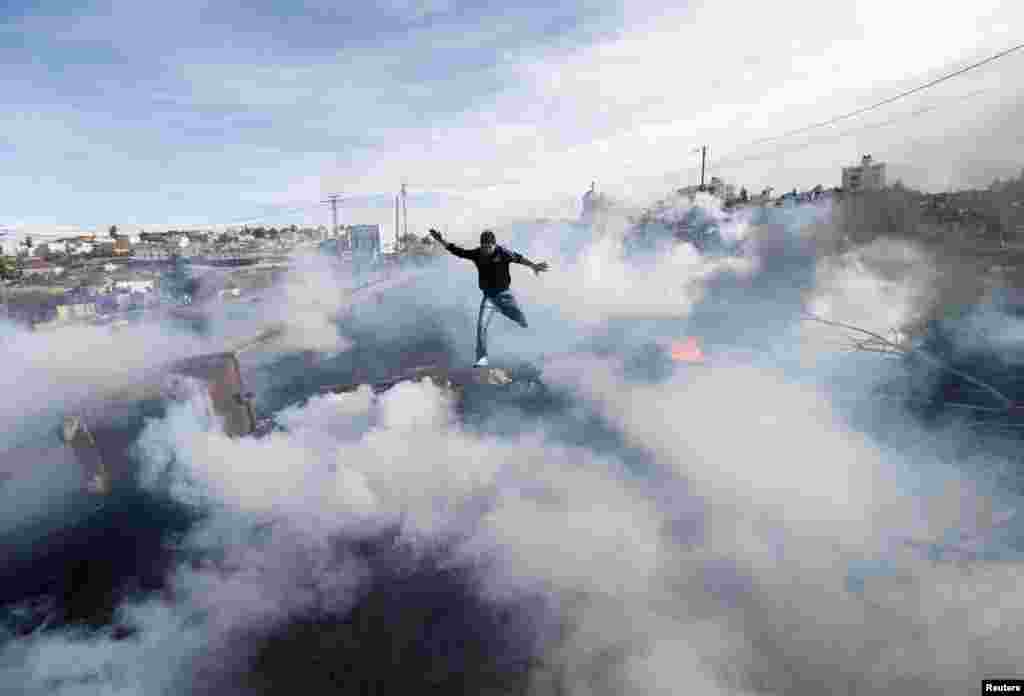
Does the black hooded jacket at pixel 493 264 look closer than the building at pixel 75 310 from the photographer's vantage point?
Yes

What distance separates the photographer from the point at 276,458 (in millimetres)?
6320

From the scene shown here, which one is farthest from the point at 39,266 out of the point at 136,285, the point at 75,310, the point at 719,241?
the point at 719,241

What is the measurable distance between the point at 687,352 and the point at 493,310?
18.6ft

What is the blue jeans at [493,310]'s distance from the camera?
287 inches

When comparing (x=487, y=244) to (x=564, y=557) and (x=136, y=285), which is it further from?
(x=136, y=285)

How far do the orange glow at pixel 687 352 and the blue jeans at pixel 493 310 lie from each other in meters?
5.16

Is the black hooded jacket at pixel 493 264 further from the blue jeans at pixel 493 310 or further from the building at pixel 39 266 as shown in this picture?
the building at pixel 39 266

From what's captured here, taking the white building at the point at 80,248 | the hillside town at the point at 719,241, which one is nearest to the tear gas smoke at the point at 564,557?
the hillside town at the point at 719,241

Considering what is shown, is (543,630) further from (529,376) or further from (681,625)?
(529,376)

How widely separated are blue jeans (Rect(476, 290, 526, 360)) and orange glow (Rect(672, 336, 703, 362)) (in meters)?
5.16

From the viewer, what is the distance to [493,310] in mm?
7754

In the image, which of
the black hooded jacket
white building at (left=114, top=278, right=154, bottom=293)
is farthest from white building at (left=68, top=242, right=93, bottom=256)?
the black hooded jacket

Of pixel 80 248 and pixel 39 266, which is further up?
pixel 80 248

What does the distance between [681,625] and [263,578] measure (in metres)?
3.34
